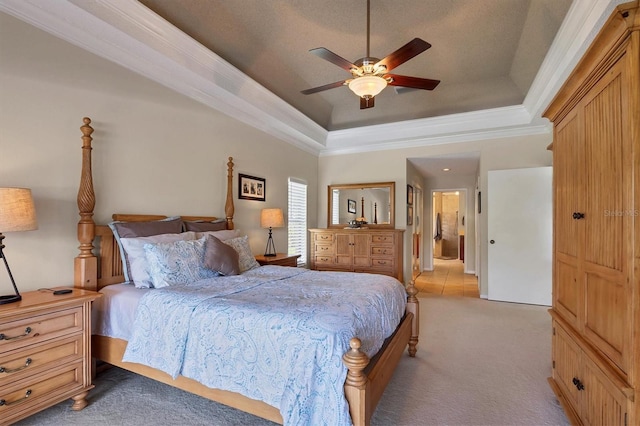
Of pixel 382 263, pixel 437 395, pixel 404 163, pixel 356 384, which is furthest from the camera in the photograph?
pixel 404 163

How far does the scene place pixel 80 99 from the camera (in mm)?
2475

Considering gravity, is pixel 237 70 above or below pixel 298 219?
above

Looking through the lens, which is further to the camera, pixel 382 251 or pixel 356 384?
pixel 382 251

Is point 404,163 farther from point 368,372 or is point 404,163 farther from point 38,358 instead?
point 38,358

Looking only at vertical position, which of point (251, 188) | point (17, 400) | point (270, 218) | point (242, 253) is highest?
point (251, 188)

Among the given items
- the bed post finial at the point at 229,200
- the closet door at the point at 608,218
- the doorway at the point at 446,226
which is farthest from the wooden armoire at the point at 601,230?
the doorway at the point at 446,226

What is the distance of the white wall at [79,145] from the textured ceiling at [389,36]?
0.81 meters

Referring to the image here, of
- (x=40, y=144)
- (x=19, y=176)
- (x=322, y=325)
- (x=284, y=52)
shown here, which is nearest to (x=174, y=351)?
(x=322, y=325)

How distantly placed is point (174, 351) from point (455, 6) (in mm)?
3733

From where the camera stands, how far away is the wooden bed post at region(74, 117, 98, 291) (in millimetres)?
2363

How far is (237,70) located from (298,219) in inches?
112

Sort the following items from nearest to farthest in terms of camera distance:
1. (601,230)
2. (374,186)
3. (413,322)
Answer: (601,230) → (413,322) → (374,186)

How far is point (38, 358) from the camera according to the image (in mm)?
1827

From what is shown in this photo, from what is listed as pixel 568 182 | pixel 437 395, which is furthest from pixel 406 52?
pixel 437 395
